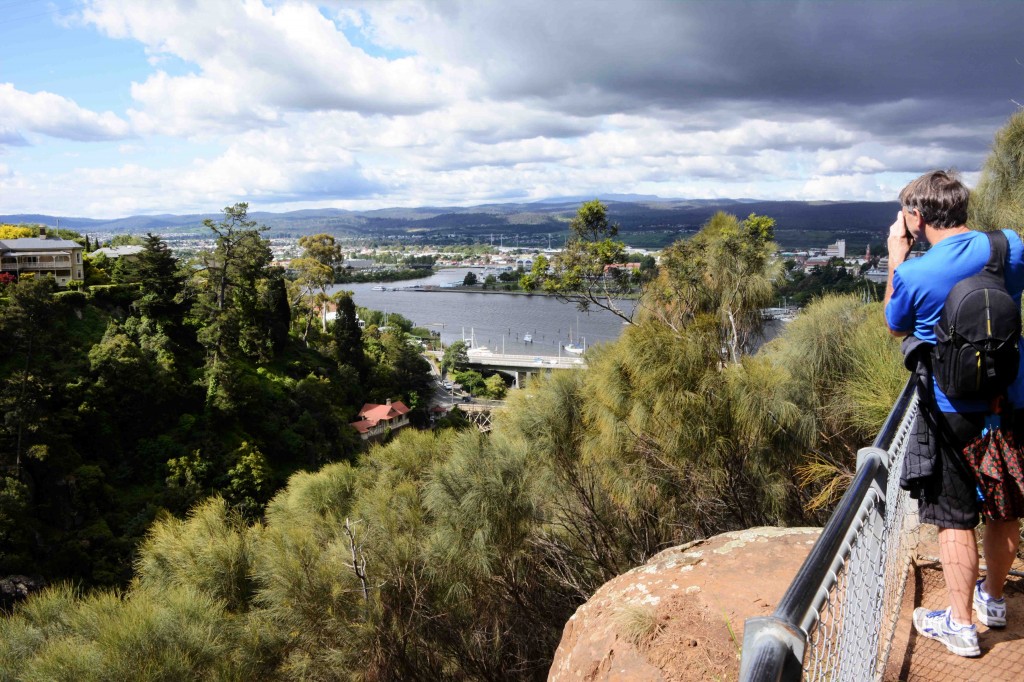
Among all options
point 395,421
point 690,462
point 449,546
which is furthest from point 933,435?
point 395,421

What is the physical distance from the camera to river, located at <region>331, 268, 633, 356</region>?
146ft

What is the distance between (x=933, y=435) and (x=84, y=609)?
7.86 meters

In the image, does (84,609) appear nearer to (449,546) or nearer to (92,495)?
(449,546)

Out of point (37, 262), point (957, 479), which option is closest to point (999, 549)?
point (957, 479)

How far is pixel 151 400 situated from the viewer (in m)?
16.9

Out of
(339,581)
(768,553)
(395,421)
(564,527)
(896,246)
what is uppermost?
(896,246)

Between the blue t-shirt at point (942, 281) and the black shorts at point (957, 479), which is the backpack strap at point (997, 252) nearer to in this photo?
the blue t-shirt at point (942, 281)

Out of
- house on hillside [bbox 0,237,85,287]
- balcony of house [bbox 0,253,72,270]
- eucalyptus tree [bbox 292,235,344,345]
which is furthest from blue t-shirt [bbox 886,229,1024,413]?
eucalyptus tree [bbox 292,235,344,345]

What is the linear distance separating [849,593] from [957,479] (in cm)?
60

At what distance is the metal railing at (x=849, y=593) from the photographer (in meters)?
0.79

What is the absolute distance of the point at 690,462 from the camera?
20.4 feet

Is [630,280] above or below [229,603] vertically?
above

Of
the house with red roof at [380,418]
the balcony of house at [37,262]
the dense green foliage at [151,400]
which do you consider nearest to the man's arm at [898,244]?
the dense green foliage at [151,400]

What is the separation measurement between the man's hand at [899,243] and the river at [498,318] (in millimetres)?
32001
